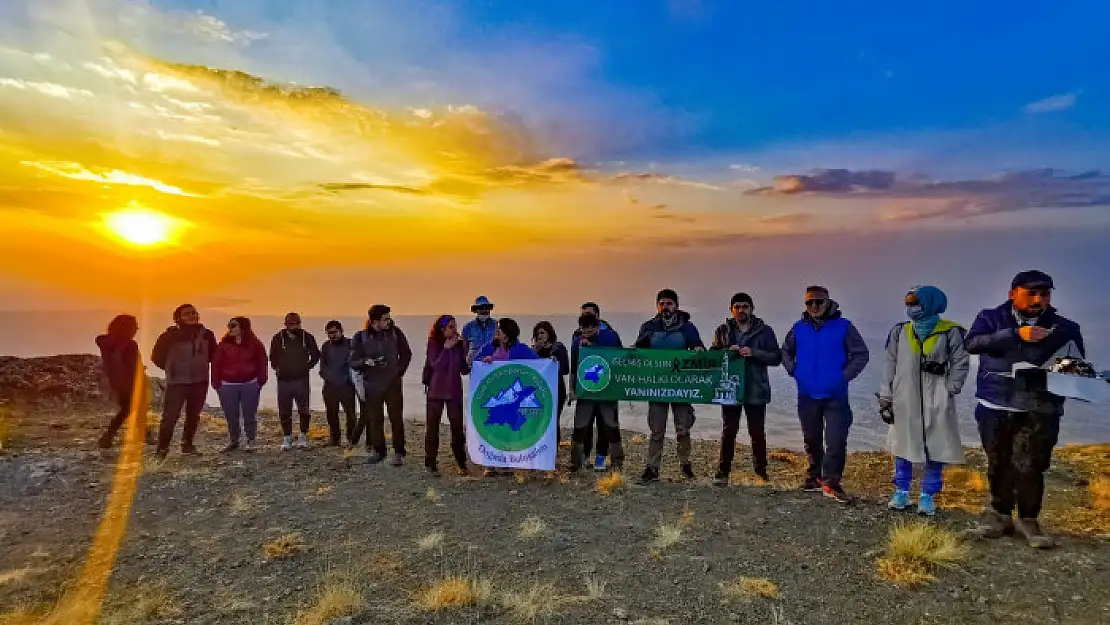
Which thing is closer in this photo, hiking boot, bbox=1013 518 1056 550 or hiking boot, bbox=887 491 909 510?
hiking boot, bbox=1013 518 1056 550

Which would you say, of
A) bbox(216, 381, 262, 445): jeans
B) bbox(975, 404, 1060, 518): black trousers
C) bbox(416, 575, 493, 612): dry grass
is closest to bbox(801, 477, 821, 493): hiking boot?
bbox(975, 404, 1060, 518): black trousers

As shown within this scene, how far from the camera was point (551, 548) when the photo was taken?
750cm

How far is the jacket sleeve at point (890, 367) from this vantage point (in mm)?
8156

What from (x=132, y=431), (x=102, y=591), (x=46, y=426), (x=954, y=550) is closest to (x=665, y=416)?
(x=954, y=550)

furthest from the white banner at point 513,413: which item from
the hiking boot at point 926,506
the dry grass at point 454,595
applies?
the hiking boot at point 926,506

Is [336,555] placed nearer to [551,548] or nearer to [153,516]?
[551,548]

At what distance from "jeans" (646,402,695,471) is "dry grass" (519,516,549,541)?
2528mm

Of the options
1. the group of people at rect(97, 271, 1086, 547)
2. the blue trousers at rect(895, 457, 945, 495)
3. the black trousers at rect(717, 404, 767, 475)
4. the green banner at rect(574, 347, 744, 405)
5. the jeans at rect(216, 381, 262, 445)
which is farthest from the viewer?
the jeans at rect(216, 381, 262, 445)

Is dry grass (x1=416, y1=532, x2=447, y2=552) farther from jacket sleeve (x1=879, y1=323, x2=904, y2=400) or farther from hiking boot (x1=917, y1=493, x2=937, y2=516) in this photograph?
hiking boot (x1=917, y1=493, x2=937, y2=516)

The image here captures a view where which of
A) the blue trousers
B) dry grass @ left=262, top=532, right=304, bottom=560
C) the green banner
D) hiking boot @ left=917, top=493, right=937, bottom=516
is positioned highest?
the green banner

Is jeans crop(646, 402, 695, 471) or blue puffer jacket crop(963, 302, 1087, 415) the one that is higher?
blue puffer jacket crop(963, 302, 1087, 415)

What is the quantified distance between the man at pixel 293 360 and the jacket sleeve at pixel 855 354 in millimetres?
9283

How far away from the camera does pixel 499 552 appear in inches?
293

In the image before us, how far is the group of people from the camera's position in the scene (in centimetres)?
696
